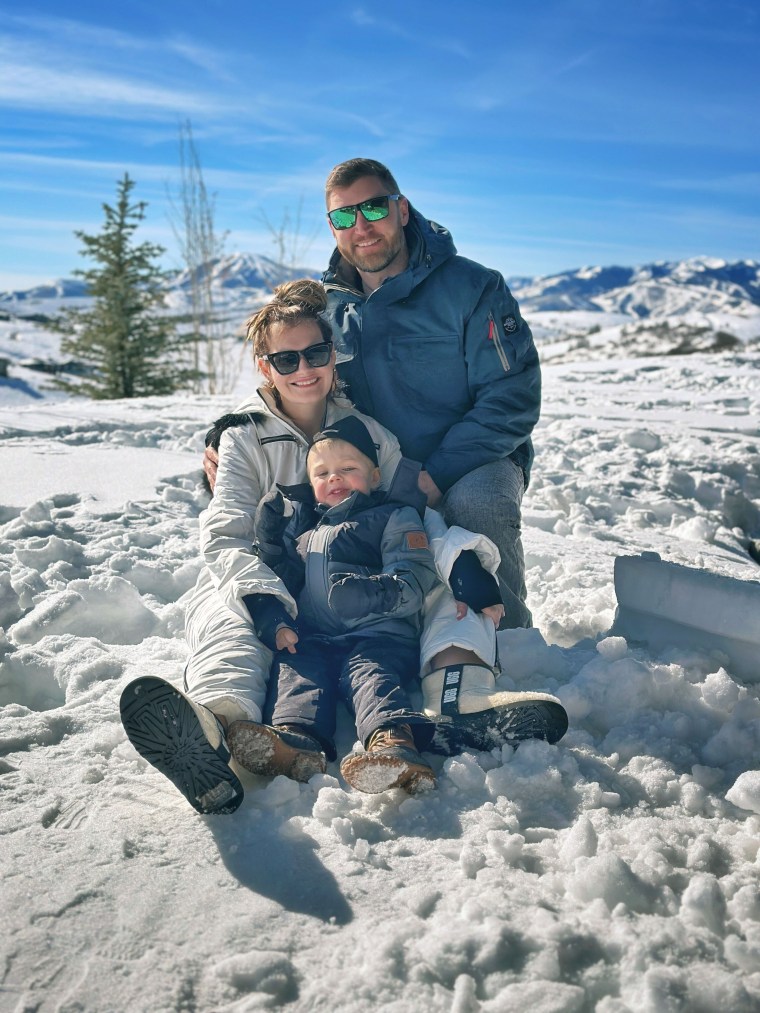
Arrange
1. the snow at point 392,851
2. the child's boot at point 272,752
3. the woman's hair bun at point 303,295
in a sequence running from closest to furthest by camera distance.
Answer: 1. the snow at point 392,851
2. the child's boot at point 272,752
3. the woman's hair bun at point 303,295

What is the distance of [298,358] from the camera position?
321 cm

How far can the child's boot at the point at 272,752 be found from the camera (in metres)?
2.37

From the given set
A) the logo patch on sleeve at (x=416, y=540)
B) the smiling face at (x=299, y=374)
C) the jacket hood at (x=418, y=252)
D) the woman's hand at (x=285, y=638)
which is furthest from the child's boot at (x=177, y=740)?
the jacket hood at (x=418, y=252)

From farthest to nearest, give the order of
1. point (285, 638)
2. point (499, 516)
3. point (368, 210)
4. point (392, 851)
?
point (368, 210) → point (499, 516) → point (285, 638) → point (392, 851)

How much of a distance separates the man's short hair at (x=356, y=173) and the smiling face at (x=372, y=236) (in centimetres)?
2

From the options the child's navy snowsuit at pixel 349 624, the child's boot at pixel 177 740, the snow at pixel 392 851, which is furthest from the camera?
the child's navy snowsuit at pixel 349 624

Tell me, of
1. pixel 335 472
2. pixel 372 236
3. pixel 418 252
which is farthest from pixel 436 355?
pixel 335 472

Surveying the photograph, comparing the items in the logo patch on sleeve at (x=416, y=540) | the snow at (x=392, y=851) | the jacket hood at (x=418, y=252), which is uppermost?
the jacket hood at (x=418, y=252)

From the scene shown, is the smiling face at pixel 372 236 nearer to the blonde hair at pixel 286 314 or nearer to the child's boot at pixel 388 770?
the blonde hair at pixel 286 314

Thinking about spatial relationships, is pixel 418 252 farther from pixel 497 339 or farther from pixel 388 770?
pixel 388 770

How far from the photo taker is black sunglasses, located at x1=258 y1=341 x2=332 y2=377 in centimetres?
321

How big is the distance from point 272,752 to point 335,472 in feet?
3.53

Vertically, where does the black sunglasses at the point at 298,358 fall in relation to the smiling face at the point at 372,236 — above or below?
below

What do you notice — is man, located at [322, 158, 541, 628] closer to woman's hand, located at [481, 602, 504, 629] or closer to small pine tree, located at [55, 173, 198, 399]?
woman's hand, located at [481, 602, 504, 629]
